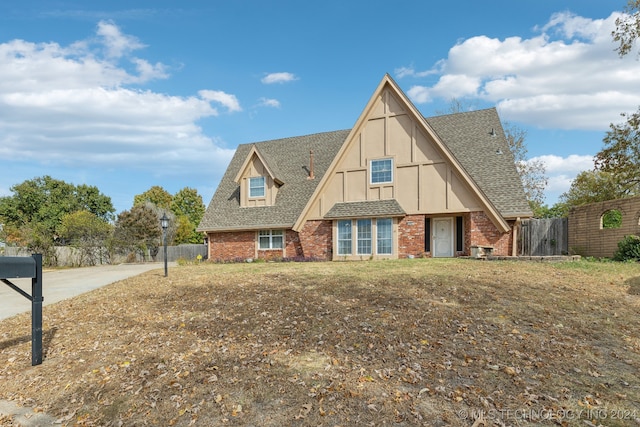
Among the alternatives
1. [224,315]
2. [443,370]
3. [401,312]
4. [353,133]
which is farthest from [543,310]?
[353,133]

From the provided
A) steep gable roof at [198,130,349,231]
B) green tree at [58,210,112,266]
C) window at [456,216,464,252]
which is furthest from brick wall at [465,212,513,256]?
green tree at [58,210,112,266]

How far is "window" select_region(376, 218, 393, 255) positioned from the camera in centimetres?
1834

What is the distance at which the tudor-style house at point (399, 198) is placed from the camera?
17.4 m

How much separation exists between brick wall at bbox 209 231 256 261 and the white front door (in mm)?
9720

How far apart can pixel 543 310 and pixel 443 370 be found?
393 cm

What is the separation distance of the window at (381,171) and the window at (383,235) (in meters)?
1.97

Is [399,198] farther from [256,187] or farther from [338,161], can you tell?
[256,187]

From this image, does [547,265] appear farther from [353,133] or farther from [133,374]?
[133,374]

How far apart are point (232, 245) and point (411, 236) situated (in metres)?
10.2

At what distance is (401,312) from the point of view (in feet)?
25.9

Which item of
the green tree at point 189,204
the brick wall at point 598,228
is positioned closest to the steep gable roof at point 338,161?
the brick wall at point 598,228

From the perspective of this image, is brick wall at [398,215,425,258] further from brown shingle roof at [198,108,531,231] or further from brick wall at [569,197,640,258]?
brick wall at [569,197,640,258]

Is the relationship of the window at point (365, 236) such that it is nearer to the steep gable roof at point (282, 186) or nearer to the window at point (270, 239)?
the steep gable roof at point (282, 186)

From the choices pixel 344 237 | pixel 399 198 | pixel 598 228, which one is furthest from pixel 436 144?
pixel 598 228
